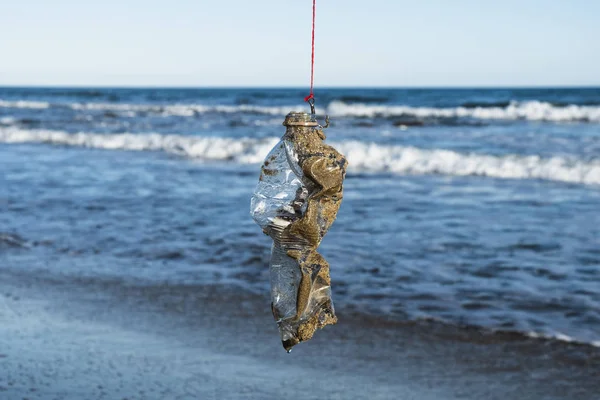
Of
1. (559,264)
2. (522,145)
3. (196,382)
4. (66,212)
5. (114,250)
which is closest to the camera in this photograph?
(196,382)

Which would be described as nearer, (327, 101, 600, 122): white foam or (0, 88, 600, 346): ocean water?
(0, 88, 600, 346): ocean water

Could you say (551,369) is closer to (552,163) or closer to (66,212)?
(66,212)

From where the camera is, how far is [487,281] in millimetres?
6758

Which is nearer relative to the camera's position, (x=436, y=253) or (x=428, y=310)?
(x=428, y=310)

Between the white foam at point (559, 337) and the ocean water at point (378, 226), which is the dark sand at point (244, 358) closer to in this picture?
Result: the white foam at point (559, 337)

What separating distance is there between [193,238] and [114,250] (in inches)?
38.8

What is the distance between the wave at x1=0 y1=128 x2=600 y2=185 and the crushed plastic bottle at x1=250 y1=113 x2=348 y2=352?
13.2 m

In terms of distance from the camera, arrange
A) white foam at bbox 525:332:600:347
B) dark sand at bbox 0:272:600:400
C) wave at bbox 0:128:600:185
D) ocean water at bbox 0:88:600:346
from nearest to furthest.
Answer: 1. dark sand at bbox 0:272:600:400
2. white foam at bbox 525:332:600:347
3. ocean water at bbox 0:88:600:346
4. wave at bbox 0:128:600:185

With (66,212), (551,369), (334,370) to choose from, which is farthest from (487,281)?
(66,212)

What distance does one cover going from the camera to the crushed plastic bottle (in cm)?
142

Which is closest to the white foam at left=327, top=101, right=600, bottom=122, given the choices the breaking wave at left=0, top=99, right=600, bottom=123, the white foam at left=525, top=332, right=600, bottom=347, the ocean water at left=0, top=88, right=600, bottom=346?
the breaking wave at left=0, top=99, right=600, bottom=123

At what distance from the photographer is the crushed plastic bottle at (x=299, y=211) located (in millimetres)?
1421

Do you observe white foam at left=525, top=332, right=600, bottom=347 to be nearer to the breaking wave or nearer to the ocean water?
the ocean water

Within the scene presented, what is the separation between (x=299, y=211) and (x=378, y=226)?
25.9 feet
